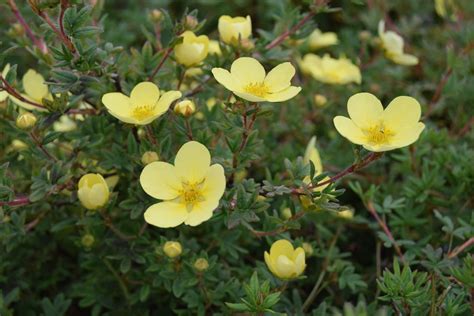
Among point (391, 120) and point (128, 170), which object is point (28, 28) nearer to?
point (128, 170)

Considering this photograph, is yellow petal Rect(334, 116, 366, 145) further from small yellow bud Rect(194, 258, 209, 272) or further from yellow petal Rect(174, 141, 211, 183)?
small yellow bud Rect(194, 258, 209, 272)

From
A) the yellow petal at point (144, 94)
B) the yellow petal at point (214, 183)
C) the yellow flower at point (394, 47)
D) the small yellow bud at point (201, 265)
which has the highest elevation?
the yellow petal at point (144, 94)

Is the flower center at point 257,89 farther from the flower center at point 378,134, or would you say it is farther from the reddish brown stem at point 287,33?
the reddish brown stem at point 287,33

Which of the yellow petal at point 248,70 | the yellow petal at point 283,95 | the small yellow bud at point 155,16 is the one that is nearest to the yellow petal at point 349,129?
the yellow petal at point 283,95

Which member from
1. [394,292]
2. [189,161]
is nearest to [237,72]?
[189,161]

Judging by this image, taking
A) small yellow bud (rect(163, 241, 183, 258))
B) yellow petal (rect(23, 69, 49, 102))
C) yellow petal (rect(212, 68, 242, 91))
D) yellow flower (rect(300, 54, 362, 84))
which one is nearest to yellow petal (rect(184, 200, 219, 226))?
small yellow bud (rect(163, 241, 183, 258))

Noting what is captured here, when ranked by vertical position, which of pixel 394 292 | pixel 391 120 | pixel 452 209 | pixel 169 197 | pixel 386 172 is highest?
pixel 391 120

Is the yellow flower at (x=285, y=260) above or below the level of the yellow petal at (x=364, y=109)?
below
